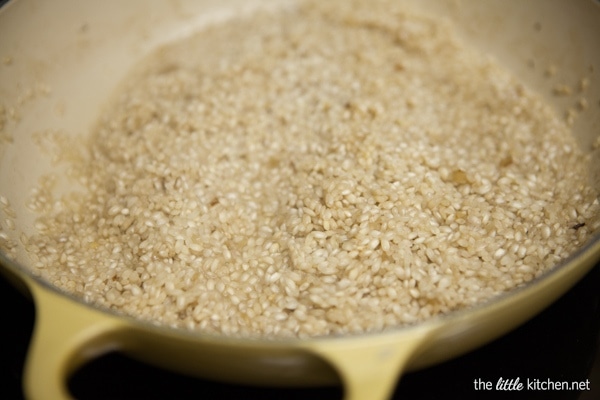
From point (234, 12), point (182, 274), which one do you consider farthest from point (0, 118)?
point (234, 12)

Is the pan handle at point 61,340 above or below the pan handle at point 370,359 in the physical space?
above

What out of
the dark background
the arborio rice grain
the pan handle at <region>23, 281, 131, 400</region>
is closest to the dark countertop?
the dark background

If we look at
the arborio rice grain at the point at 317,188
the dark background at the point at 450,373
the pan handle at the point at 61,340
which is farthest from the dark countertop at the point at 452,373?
the pan handle at the point at 61,340

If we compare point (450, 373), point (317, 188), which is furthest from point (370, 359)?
point (317, 188)

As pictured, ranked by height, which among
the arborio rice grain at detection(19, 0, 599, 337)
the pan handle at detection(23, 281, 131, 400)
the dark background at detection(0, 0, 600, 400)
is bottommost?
the dark background at detection(0, 0, 600, 400)

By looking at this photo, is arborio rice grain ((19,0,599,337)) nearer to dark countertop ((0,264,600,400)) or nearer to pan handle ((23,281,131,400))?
dark countertop ((0,264,600,400))

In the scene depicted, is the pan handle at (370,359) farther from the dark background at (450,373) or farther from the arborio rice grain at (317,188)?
the dark background at (450,373)

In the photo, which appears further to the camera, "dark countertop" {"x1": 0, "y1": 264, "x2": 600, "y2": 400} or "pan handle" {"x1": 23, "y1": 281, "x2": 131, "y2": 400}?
"dark countertop" {"x1": 0, "y1": 264, "x2": 600, "y2": 400}
